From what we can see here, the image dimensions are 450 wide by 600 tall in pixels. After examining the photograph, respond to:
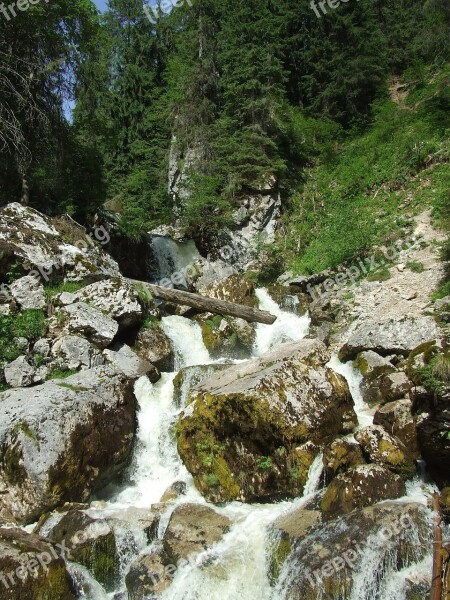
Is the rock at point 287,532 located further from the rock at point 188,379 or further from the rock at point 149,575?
the rock at point 188,379

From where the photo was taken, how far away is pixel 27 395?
29.1 ft

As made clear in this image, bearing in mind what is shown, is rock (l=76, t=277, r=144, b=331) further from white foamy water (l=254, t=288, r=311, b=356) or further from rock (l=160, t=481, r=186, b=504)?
rock (l=160, t=481, r=186, b=504)

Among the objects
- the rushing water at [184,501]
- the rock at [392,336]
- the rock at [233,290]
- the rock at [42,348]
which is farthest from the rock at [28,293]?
the rock at [392,336]

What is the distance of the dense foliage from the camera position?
590 inches

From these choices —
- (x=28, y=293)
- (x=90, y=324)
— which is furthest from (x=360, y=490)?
(x=28, y=293)

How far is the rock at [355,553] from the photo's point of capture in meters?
5.61

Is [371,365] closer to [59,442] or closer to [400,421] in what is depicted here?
[400,421]

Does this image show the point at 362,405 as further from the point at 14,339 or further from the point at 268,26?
the point at 268,26

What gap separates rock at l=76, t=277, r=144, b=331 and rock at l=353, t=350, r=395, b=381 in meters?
6.05

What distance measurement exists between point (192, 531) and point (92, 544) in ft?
4.94

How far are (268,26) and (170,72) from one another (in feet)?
19.7

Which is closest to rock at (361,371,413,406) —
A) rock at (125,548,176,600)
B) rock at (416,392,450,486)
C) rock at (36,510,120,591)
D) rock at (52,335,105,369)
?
rock at (416,392,450,486)

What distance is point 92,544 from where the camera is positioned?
6.84 m

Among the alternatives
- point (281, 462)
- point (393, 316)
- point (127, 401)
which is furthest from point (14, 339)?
point (393, 316)
